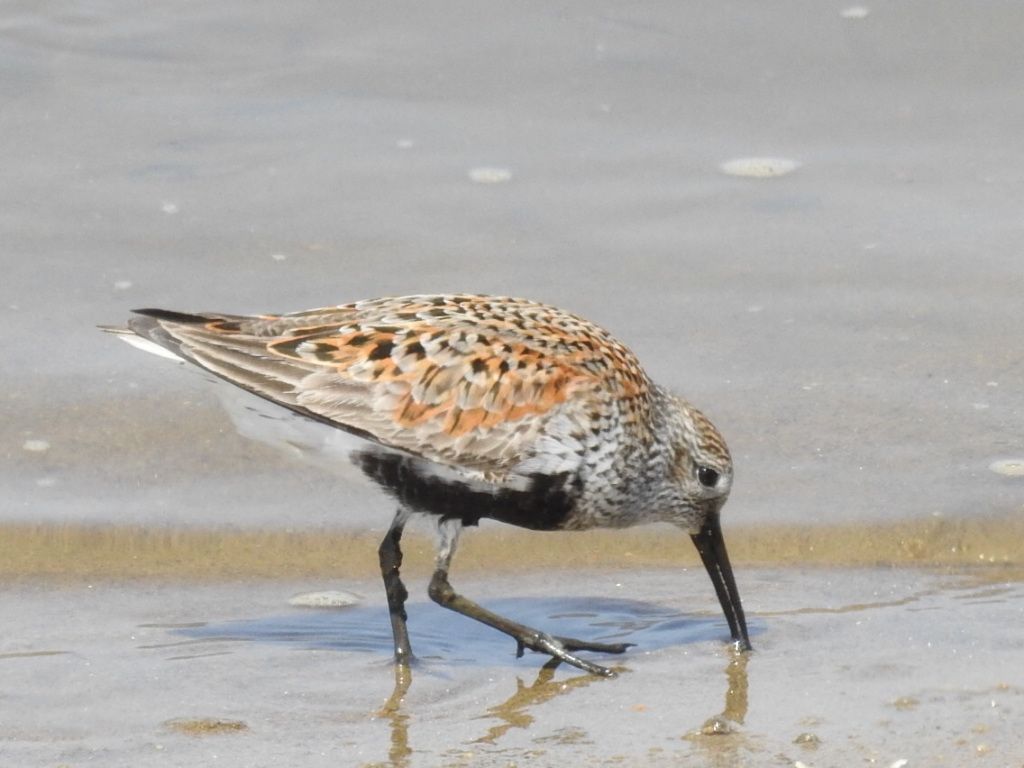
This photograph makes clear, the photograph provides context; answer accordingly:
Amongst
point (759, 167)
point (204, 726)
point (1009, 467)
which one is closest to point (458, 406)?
point (204, 726)

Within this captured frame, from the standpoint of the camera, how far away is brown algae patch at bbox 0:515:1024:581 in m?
7.82

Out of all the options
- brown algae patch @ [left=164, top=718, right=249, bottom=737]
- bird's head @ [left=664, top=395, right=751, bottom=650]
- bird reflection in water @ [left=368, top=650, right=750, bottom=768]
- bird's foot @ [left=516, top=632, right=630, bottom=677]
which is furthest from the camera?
bird's head @ [left=664, top=395, right=751, bottom=650]

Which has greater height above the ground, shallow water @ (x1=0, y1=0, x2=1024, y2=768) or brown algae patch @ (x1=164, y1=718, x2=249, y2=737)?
shallow water @ (x1=0, y1=0, x2=1024, y2=768)

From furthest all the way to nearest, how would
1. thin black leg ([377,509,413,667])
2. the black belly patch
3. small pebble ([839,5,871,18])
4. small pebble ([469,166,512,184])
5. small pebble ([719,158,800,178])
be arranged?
small pebble ([839,5,871,18])
small pebble ([719,158,800,178])
small pebble ([469,166,512,184])
the black belly patch
thin black leg ([377,509,413,667])

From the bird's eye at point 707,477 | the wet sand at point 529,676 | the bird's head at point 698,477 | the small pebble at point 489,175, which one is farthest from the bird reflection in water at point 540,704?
the small pebble at point 489,175

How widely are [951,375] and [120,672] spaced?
15.4 feet

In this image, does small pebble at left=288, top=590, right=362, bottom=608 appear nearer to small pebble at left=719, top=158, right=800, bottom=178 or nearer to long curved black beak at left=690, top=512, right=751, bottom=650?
long curved black beak at left=690, top=512, right=751, bottom=650

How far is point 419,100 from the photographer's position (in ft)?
39.7

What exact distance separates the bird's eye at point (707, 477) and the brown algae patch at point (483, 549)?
2.10 feet

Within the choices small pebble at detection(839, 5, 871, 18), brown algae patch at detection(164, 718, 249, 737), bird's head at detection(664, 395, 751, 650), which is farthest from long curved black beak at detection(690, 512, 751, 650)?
small pebble at detection(839, 5, 871, 18)

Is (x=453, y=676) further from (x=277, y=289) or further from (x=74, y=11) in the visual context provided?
(x=74, y=11)

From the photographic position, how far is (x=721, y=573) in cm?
730

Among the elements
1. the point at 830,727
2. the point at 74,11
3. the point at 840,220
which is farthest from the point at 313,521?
the point at 74,11

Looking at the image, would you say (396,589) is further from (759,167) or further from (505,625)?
(759,167)
